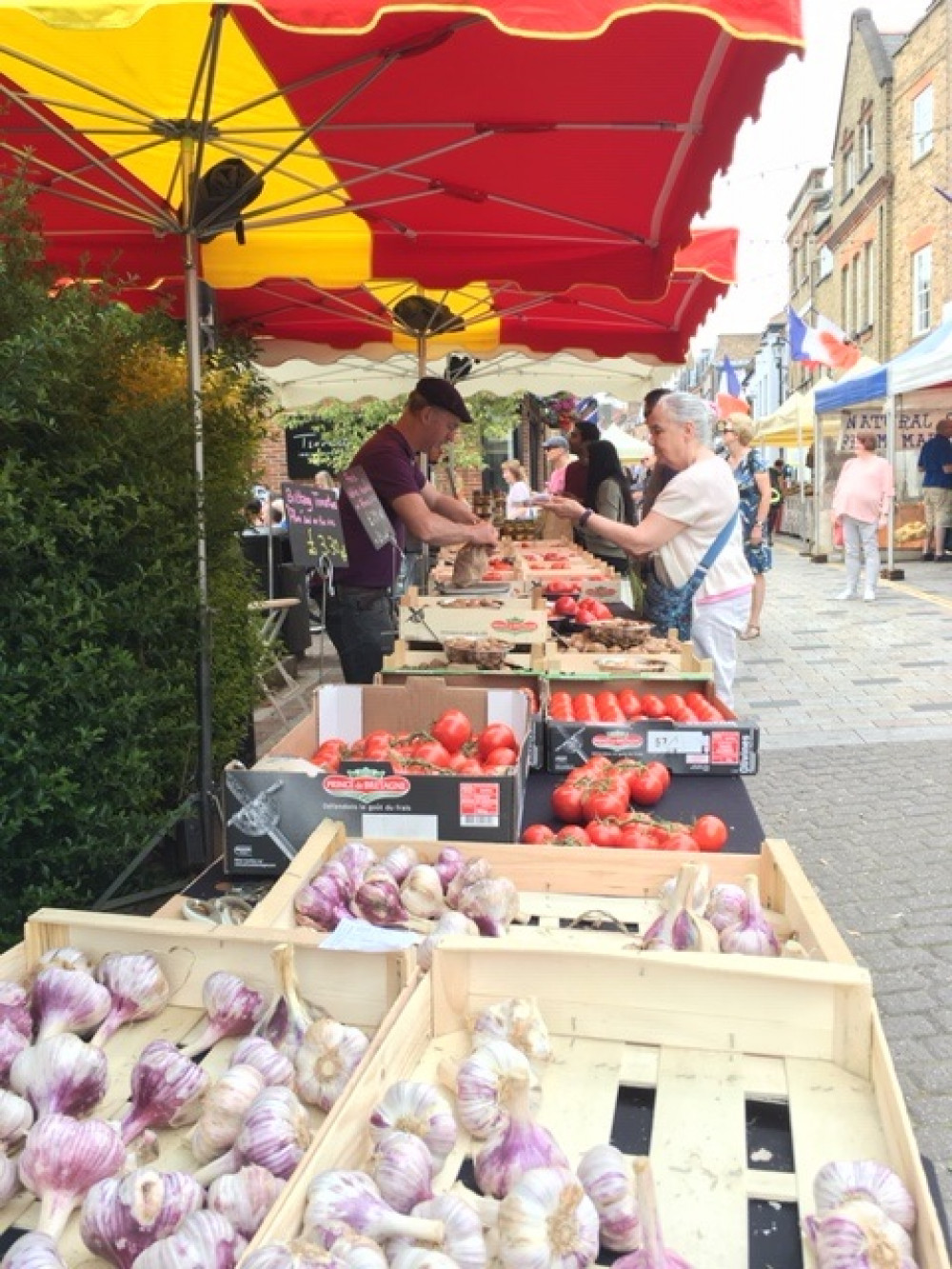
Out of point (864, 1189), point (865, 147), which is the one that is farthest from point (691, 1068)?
point (865, 147)

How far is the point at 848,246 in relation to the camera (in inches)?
1278

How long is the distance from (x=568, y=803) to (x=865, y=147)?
1288 inches

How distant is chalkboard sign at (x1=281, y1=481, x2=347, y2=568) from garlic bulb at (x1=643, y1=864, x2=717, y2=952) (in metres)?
3.21

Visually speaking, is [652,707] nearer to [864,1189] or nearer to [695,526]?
[695,526]

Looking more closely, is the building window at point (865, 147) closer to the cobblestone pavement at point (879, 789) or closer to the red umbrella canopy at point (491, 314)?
the cobblestone pavement at point (879, 789)

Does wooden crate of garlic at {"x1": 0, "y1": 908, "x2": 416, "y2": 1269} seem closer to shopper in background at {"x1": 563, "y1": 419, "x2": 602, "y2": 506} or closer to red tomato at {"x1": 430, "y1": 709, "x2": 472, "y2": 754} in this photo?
red tomato at {"x1": 430, "y1": 709, "x2": 472, "y2": 754}

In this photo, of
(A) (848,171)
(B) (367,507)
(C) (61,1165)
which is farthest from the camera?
(A) (848,171)

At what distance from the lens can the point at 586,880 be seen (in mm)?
2371

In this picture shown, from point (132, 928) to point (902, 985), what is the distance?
3.03 meters

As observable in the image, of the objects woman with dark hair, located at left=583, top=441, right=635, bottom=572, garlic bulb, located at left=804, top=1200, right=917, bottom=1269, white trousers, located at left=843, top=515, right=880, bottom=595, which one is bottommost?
garlic bulb, located at left=804, top=1200, right=917, bottom=1269

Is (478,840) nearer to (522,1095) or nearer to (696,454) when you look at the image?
(522,1095)

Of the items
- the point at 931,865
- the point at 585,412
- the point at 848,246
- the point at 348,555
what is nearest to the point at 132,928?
the point at 348,555

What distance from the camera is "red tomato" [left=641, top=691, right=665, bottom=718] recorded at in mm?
3852

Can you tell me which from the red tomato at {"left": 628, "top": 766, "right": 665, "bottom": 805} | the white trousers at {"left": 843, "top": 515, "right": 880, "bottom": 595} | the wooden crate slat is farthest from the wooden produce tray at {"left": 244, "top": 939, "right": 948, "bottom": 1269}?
the white trousers at {"left": 843, "top": 515, "right": 880, "bottom": 595}
